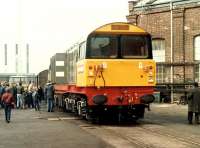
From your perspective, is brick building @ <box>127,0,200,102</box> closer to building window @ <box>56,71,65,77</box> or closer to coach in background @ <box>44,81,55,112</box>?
coach in background @ <box>44,81,55,112</box>

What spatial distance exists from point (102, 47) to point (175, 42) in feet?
75.6

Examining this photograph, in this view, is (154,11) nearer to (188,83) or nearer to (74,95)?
(188,83)

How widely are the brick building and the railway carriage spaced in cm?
1987

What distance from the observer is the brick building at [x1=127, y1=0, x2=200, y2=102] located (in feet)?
143

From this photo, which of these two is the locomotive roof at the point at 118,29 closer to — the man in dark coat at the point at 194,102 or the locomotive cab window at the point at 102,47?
the locomotive cab window at the point at 102,47

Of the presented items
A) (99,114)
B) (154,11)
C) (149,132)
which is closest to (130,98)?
(99,114)

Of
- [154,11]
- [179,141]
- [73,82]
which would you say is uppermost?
[154,11]

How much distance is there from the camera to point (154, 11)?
46.2 m

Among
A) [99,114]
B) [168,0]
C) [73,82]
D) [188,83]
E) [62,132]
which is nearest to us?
[62,132]

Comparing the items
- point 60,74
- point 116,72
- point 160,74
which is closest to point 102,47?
point 116,72

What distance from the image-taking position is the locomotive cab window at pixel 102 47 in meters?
22.4

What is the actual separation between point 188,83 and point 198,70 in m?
1.54

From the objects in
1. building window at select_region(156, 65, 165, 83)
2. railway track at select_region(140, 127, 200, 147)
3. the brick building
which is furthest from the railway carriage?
building window at select_region(156, 65, 165, 83)

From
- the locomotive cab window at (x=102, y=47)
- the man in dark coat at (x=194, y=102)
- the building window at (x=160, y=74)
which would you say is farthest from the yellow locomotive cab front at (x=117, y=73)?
the building window at (x=160, y=74)
